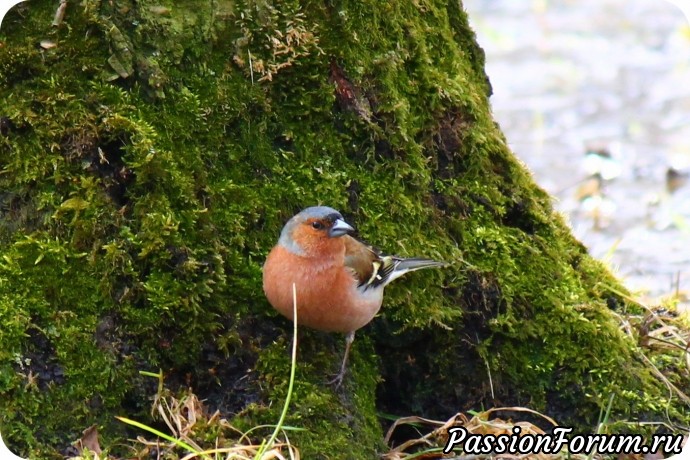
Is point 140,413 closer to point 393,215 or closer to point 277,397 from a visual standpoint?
point 277,397

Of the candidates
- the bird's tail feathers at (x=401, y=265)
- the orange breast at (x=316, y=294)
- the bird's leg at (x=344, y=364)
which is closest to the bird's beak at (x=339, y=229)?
the orange breast at (x=316, y=294)

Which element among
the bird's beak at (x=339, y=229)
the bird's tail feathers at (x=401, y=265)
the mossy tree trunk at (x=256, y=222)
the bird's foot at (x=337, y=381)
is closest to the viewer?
the mossy tree trunk at (x=256, y=222)

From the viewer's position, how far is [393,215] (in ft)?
16.0

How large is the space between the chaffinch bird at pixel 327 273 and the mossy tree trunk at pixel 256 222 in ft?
0.63

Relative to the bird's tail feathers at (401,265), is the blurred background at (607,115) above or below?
below

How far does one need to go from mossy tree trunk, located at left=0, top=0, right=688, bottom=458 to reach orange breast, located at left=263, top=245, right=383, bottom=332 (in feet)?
0.71

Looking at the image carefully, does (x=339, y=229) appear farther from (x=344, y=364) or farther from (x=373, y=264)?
(x=344, y=364)

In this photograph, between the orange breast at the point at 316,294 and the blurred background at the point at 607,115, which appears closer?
the orange breast at the point at 316,294

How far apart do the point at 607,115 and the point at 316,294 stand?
23.3 ft

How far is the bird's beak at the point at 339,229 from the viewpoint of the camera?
4516 millimetres

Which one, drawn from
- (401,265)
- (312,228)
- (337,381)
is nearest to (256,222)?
(312,228)

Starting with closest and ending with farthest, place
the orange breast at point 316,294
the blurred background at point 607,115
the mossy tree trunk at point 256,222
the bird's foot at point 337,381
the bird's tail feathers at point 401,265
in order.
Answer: the mossy tree trunk at point 256,222 < the orange breast at point 316,294 < the bird's foot at point 337,381 < the bird's tail feathers at point 401,265 < the blurred background at point 607,115

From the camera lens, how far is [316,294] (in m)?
4.45

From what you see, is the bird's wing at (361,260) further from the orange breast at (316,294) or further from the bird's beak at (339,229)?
the bird's beak at (339,229)
